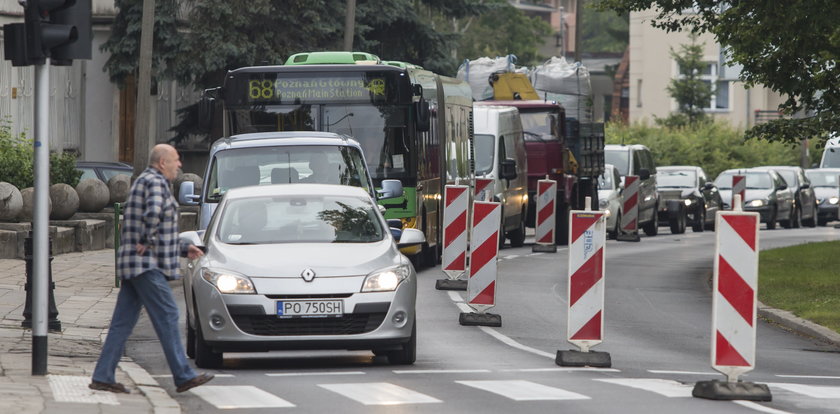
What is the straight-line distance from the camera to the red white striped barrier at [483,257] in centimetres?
1745

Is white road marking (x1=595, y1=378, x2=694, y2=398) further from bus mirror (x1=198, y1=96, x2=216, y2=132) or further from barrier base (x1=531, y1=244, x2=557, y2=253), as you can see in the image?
barrier base (x1=531, y1=244, x2=557, y2=253)

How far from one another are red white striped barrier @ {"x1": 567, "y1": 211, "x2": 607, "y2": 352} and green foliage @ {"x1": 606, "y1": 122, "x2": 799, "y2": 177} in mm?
48362

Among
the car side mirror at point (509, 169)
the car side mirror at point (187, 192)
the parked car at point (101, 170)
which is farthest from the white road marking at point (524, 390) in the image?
the parked car at point (101, 170)

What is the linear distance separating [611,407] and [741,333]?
1329mm

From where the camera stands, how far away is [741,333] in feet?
37.5

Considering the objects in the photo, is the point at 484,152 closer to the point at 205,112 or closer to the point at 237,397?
the point at 205,112

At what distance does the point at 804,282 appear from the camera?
22781 millimetres

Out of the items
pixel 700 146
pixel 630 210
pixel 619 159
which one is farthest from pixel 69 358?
pixel 700 146

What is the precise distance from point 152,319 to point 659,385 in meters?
3.44

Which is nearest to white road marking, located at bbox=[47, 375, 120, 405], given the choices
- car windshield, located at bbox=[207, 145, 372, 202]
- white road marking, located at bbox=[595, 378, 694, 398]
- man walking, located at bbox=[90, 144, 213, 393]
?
man walking, located at bbox=[90, 144, 213, 393]

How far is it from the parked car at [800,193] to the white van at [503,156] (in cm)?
1827

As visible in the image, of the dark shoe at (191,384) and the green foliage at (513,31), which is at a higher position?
the green foliage at (513,31)

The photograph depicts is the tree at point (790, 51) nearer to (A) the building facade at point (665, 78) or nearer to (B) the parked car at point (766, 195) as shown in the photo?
(B) the parked car at point (766, 195)

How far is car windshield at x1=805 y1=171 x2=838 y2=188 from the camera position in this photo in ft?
178
